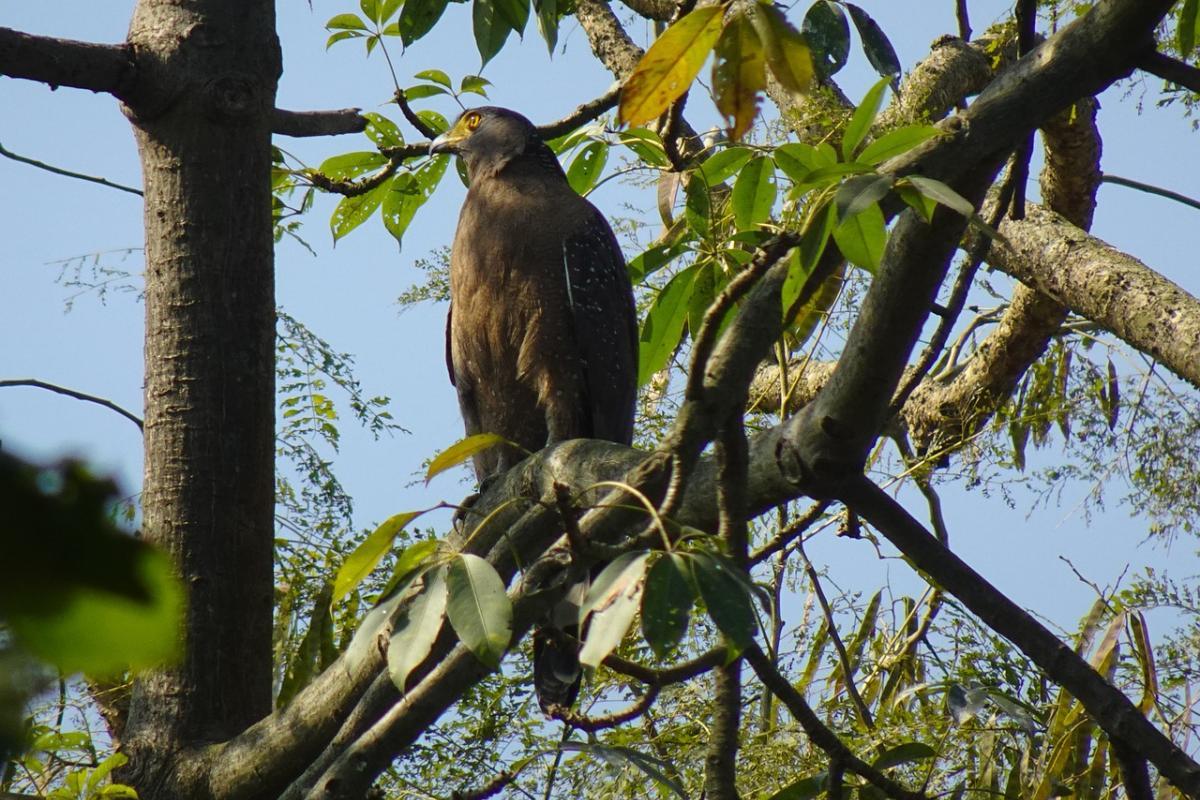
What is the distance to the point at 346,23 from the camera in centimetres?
277

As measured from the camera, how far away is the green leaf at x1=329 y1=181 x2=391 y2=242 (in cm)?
295

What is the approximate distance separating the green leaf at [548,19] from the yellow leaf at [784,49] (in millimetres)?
1020

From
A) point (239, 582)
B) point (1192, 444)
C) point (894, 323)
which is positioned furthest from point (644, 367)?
point (1192, 444)

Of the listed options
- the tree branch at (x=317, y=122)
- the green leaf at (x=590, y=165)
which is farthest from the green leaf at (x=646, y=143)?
the tree branch at (x=317, y=122)

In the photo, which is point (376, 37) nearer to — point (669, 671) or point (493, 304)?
point (493, 304)

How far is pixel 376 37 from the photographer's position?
9.12 feet

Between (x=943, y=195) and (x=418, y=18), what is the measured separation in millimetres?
1368

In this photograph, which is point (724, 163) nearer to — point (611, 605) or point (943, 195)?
point (943, 195)

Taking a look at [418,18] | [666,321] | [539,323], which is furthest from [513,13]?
[539,323]

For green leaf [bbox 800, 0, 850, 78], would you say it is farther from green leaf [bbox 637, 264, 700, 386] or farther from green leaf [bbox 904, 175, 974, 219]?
green leaf [bbox 904, 175, 974, 219]

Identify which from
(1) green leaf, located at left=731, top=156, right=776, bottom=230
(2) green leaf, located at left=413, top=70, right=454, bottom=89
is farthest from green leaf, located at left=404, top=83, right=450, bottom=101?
(1) green leaf, located at left=731, top=156, right=776, bottom=230

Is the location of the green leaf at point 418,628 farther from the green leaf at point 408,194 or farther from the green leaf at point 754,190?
the green leaf at point 408,194

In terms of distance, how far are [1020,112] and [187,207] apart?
180 centimetres

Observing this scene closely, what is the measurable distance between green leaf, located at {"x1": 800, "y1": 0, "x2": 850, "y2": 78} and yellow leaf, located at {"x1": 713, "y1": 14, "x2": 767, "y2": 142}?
109 centimetres
